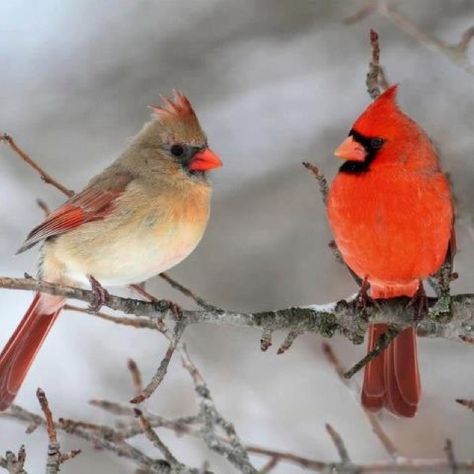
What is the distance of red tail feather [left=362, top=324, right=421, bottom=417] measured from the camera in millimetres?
3670

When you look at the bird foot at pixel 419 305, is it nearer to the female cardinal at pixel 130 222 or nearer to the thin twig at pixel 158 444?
the female cardinal at pixel 130 222

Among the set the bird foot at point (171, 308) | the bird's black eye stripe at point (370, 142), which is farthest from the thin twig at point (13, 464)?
the bird's black eye stripe at point (370, 142)

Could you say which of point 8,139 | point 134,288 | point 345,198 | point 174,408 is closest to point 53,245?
point 134,288

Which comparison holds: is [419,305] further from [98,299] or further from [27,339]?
[27,339]

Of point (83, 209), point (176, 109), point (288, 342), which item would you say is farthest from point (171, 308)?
point (176, 109)

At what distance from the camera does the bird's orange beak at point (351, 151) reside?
3.42 meters

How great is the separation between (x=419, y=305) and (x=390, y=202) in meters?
0.34

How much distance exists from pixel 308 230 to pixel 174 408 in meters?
1.26

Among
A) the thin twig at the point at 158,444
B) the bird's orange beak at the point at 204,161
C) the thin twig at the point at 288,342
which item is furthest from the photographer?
the bird's orange beak at the point at 204,161

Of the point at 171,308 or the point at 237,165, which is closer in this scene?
the point at 171,308

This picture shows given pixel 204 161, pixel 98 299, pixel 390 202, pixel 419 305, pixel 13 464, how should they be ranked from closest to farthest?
1. pixel 13 464
2. pixel 98 299
3. pixel 419 305
4. pixel 390 202
5. pixel 204 161

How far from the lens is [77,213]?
12.1 feet

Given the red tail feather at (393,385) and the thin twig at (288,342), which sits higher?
the red tail feather at (393,385)

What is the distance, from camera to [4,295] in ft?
22.2
